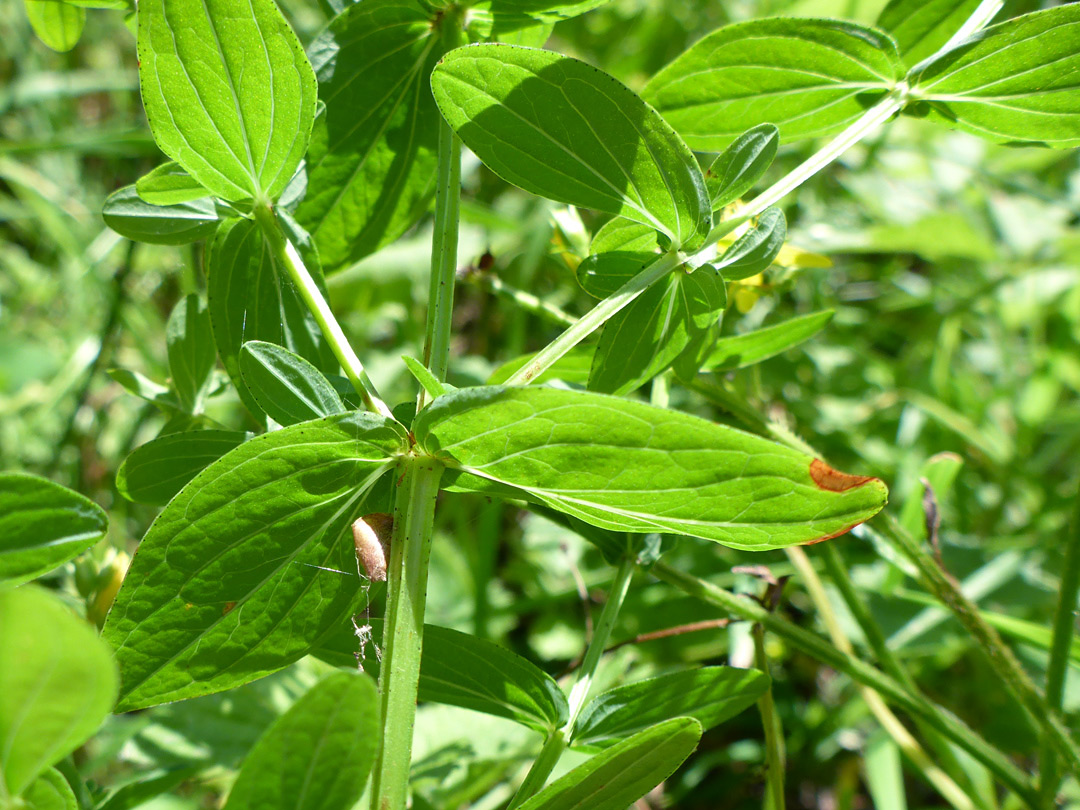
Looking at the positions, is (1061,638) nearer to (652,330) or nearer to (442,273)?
(652,330)

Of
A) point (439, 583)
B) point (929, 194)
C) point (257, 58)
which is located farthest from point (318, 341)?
point (929, 194)

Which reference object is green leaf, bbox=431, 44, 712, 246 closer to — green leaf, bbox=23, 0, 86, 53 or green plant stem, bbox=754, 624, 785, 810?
green plant stem, bbox=754, 624, 785, 810

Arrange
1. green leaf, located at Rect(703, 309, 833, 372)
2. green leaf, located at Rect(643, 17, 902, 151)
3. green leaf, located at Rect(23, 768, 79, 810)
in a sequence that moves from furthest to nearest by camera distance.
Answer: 1. green leaf, located at Rect(703, 309, 833, 372)
2. green leaf, located at Rect(643, 17, 902, 151)
3. green leaf, located at Rect(23, 768, 79, 810)

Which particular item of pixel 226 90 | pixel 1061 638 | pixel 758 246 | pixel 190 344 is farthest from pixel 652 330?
pixel 1061 638

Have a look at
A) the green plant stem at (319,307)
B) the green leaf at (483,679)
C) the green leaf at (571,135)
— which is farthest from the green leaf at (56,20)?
the green leaf at (483,679)

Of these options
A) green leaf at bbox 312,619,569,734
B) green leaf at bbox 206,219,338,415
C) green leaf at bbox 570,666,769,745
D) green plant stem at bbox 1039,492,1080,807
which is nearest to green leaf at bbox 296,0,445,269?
green leaf at bbox 206,219,338,415

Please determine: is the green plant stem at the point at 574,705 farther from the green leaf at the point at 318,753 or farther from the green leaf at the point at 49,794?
the green leaf at the point at 49,794
